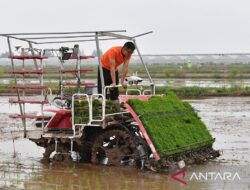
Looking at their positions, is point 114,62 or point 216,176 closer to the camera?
point 216,176

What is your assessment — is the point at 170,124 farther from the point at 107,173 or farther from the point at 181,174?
the point at 107,173

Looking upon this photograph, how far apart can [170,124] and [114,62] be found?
1.65m

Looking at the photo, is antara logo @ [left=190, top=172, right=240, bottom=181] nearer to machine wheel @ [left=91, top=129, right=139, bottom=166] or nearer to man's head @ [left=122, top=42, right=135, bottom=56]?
machine wheel @ [left=91, top=129, right=139, bottom=166]

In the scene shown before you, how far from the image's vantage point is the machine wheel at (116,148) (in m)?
10.8

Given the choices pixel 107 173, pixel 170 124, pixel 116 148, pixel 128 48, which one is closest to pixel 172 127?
pixel 170 124

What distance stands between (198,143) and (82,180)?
273 centimetres

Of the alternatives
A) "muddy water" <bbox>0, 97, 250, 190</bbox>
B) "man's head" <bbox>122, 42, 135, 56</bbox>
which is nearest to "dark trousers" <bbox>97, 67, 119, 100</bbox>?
"man's head" <bbox>122, 42, 135, 56</bbox>

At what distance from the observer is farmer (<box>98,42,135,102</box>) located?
11.2 meters

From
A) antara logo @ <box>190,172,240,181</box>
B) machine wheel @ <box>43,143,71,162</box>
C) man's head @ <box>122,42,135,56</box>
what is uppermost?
man's head @ <box>122,42,135,56</box>

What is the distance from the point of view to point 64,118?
11500mm

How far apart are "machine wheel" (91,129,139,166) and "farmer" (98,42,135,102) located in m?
0.73

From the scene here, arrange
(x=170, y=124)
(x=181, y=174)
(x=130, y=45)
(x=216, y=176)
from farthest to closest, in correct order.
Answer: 1. (x=170, y=124)
2. (x=130, y=45)
3. (x=181, y=174)
4. (x=216, y=176)

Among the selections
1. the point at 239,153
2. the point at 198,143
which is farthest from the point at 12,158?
the point at 239,153

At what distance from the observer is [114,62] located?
11219mm
